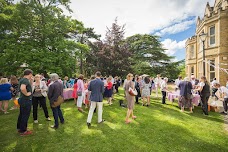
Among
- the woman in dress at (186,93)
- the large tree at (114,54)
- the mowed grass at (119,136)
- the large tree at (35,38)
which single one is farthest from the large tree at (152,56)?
the mowed grass at (119,136)

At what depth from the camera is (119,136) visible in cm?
514

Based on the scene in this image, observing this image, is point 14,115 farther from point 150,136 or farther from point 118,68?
point 118,68

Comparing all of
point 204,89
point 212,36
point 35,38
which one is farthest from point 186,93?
point 35,38

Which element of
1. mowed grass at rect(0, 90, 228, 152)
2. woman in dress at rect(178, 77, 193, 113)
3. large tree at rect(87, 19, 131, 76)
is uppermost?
large tree at rect(87, 19, 131, 76)

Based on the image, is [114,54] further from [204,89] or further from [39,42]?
[204,89]

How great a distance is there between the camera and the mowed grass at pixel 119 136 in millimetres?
4402

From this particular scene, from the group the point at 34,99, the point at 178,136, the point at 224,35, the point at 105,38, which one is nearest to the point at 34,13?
the point at 105,38

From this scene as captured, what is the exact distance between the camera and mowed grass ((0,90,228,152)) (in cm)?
440

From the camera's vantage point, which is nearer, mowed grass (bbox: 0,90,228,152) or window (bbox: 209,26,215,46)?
mowed grass (bbox: 0,90,228,152)

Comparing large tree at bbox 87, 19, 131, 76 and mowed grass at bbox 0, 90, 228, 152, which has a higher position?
large tree at bbox 87, 19, 131, 76

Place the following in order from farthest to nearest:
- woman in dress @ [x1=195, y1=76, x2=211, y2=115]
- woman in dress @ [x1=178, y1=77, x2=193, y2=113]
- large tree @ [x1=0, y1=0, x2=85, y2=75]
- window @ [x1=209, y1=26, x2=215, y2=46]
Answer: window @ [x1=209, y1=26, x2=215, y2=46], large tree @ [x1=0, y1=0, x2=85, y2=75], woman in dress @ [x1=178, y1=77, x2=193, y2=113], woman in dress @ [x1=195, y1=76, x2=211, y2=115]

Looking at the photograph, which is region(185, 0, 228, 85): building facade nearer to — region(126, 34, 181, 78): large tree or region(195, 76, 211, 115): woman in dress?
region(195, 76, 211, 115): woman in dress

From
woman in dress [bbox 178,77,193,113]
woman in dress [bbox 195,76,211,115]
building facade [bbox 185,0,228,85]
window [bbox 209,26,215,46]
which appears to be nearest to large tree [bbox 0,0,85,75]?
woman in dress [bbox 178,77,193,113]

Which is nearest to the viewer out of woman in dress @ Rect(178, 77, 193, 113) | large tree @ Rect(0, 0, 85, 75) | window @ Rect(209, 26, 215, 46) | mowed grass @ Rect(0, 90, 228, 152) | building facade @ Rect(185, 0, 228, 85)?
mowed grass @ Rect(0, 90, 228, 152)
